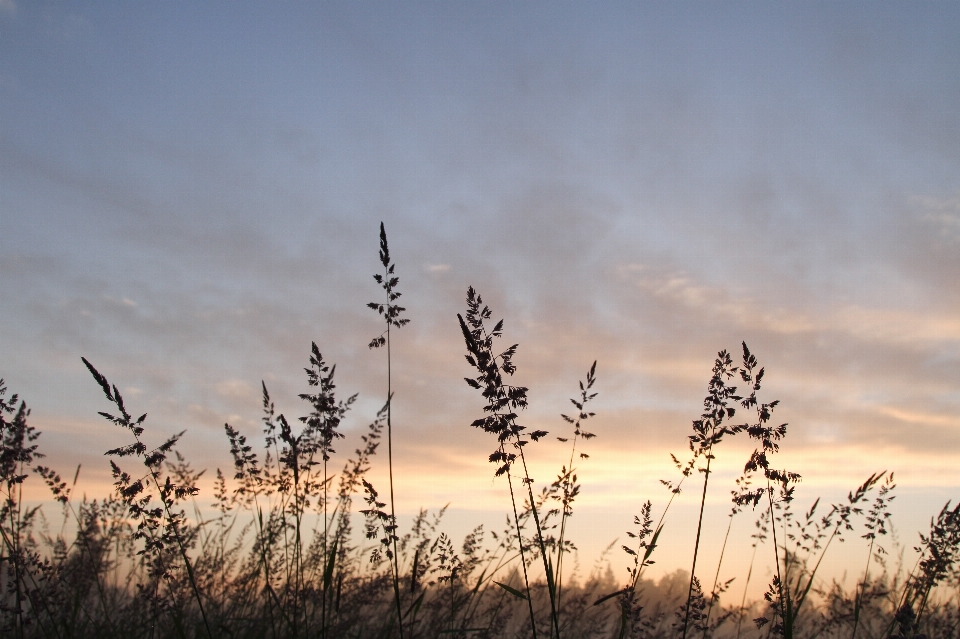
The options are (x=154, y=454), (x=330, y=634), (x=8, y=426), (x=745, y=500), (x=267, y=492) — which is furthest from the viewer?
(x=267, y=492)

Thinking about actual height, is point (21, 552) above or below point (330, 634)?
above

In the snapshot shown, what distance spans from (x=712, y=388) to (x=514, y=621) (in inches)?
192

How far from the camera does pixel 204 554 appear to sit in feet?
26.2

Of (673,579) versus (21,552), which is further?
(673,579)

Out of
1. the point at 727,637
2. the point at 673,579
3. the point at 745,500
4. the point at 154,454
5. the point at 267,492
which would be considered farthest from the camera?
the point at 673,579

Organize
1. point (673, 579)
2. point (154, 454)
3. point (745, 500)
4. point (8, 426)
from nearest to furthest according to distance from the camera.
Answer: point (154, 454) < point (745, 500) < point (8, 426) < point (673, 579)

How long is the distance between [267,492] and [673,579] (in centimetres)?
553

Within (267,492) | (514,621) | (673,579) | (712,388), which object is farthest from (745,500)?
(673,579)

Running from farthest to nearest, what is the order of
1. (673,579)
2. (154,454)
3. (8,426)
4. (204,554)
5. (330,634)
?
(673,579)
(204,554)
(330,634)
(8,426)
(154,454)

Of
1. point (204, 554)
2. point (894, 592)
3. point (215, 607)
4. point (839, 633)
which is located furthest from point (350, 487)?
point (894, 592)

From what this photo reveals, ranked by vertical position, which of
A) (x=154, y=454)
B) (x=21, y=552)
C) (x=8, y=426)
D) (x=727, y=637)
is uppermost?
(x=8, y=426)

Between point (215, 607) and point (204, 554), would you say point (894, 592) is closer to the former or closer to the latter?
point (215, 607)

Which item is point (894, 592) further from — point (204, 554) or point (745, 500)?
point (204, 554)

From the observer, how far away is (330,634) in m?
5.08
